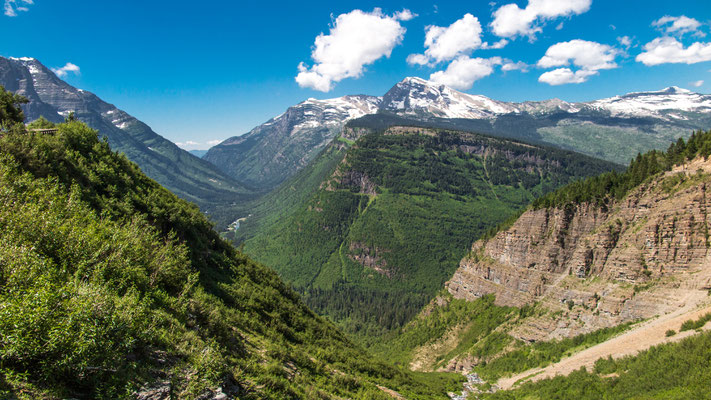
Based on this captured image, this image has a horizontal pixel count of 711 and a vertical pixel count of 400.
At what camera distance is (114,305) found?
10609 millimetres

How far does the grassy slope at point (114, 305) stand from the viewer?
28.0 ft

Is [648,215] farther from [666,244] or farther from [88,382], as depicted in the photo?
[88,382]

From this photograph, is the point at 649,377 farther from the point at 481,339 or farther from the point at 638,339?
the point at 481,339

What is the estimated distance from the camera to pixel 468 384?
60688mm

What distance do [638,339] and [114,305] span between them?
55.8 meters

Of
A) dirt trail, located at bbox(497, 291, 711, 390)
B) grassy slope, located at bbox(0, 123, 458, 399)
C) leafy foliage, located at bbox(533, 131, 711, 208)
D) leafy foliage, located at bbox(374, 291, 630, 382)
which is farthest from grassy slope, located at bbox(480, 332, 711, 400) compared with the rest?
leafy foliage, located at bbox(533, 131, 711, 208)

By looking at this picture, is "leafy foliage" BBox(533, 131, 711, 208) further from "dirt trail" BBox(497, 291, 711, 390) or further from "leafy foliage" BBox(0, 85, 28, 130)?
"leafy foliage" BBox(0, 85, 28, 130)

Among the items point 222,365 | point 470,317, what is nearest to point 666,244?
point 470,317

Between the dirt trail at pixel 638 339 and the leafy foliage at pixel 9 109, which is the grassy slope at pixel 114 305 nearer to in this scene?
the leafy foliage at pixel 9 109

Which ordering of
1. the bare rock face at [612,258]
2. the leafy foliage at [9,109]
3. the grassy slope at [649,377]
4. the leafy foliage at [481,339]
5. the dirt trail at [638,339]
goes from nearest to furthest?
1. the grassy slope at [649,377]
2. the leafy foliage at [9,109]
3. the dirt trail at [638,339]
4. the bare rock face at [612,258]
5. the leafy foliage at [481,339]

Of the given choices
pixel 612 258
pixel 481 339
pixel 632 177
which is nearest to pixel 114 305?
pixel 612 258

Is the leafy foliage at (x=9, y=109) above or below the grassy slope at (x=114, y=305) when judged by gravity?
above

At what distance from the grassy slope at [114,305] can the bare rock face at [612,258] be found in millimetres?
43929

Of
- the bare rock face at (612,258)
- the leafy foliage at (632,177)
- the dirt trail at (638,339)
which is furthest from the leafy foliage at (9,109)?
the leafy foliage at (632,177)
